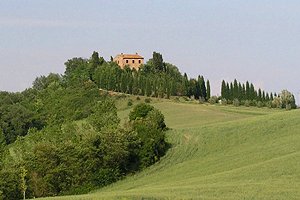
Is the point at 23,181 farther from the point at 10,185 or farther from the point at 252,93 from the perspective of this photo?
the point at 252,93

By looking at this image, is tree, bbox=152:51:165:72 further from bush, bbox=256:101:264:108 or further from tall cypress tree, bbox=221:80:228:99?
bush, bbox=256:101:264:108

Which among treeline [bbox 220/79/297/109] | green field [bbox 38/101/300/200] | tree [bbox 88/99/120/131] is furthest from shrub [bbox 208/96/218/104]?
Answer: tree [bbox 88/99/120/131]

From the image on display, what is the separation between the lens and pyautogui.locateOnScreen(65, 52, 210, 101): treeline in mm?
147250

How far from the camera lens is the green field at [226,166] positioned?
1634 inches

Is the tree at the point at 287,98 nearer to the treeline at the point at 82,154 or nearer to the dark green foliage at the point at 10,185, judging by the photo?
the treeline at the point at 82,154

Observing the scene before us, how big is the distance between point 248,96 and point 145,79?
2339cm

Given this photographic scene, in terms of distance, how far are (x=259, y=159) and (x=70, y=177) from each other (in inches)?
763

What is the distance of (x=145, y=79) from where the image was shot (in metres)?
149

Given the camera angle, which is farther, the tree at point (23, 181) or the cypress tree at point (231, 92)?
the cypress tree at point (231, 92)

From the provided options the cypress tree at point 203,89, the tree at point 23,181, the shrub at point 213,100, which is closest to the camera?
the tree at point 23,181

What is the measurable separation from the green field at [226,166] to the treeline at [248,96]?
4339 cm

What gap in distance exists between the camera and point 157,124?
262 feet

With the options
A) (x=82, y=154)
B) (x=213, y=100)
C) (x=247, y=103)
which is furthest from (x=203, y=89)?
(x=82, y=154)

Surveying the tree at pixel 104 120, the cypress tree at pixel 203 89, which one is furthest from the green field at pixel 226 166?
the cypress tree at pixel 203 89
